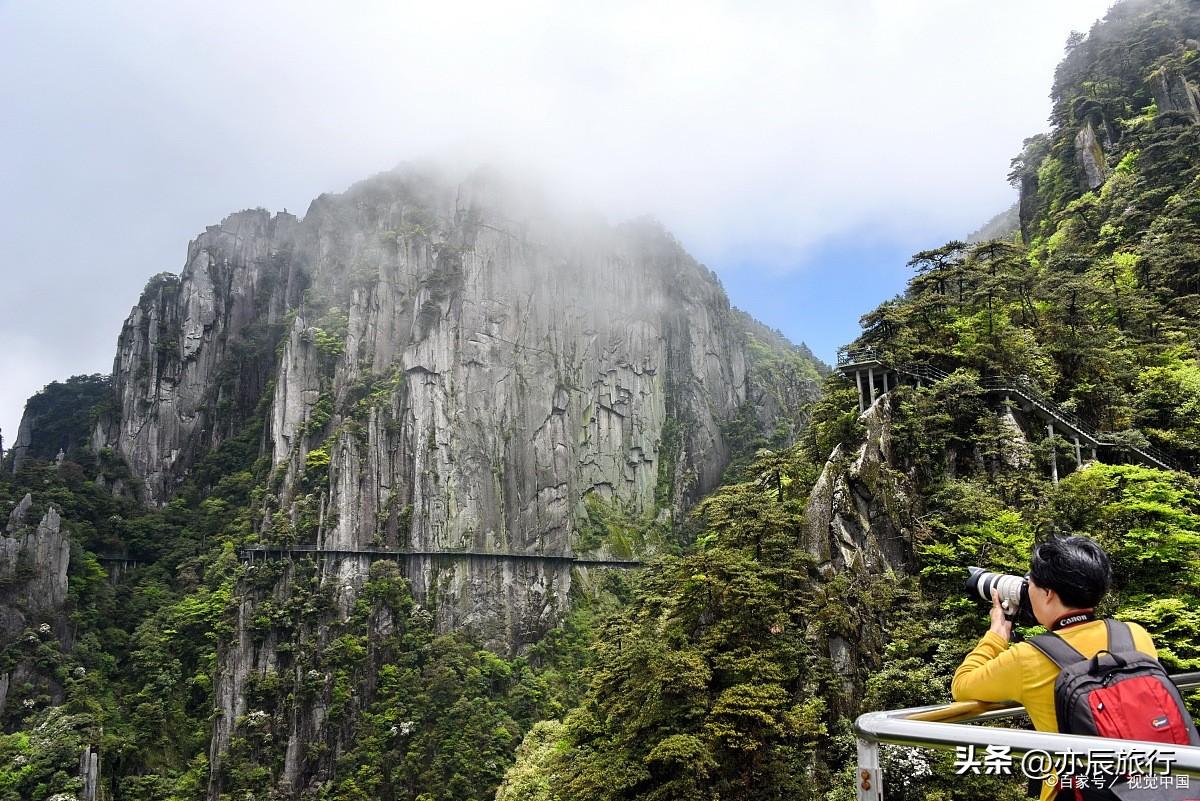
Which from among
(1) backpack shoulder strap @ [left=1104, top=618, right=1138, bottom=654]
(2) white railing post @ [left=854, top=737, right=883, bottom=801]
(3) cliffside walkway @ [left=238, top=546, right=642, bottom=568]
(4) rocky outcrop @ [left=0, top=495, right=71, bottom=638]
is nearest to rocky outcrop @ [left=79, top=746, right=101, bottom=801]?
(4) rocky outcrop @ [left=0, top=495, right=71, bottom=638]

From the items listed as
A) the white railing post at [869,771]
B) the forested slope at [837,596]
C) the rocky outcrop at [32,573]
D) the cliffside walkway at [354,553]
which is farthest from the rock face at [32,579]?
the white railing post at [869,771]

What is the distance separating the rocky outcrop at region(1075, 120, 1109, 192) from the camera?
29188mm

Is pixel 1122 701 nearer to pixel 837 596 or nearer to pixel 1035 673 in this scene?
pixel 1035 673

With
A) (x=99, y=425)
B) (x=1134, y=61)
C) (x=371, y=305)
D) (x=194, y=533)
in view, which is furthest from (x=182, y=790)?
(x=1134, y=61)

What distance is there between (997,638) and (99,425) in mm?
80240

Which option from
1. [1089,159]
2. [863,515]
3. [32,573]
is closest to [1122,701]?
[863,515]

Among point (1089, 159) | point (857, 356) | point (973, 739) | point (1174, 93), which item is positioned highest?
point (1174, 93)

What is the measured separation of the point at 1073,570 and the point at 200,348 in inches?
3092

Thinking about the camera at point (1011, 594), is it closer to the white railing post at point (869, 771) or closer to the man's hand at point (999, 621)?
the man's hand at point (999, 621)

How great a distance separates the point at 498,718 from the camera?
3681 centimetres

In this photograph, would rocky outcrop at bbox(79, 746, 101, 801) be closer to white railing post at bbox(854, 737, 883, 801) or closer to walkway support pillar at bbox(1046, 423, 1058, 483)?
walkway support pillar at bbox(1046, 423, 1058, 483)

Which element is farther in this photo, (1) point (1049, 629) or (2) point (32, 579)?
(2) point (32, 579)

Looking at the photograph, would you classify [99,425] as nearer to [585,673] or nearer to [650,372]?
[650,372]

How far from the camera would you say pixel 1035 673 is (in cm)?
181
